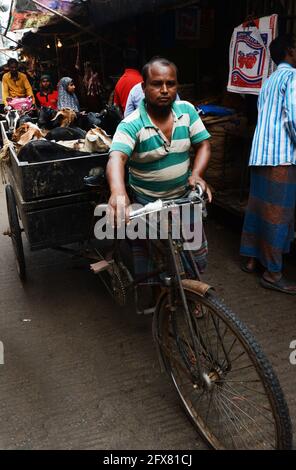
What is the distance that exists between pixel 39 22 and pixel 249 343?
9.95 m

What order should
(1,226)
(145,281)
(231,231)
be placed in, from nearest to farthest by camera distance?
1. (145,281)
2. (231,231)
3. (1,226)

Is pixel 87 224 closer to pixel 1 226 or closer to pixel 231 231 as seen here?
pixel 231 231

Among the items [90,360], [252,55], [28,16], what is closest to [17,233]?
[90,360]

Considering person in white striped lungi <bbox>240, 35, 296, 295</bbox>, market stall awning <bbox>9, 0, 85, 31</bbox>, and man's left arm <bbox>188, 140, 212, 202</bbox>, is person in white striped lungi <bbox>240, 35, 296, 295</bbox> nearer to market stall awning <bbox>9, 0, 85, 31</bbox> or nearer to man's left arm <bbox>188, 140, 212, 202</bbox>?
man's left arm <bbox>188, 140, 212, 202</bbox>

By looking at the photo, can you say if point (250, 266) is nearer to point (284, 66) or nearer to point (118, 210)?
point (284, 66)

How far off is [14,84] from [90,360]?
8.76 metres

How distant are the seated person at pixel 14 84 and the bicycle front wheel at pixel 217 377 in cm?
902

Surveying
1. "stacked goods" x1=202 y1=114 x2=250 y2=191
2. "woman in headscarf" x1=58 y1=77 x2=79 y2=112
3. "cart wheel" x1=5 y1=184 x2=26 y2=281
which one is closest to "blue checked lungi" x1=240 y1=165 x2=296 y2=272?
"stacked goods" x1=202 y1=114 x2=250 y2=191

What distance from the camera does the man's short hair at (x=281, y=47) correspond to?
11.2ft

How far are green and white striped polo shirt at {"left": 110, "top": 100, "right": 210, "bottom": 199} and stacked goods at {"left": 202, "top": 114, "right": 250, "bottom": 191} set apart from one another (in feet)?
8.08

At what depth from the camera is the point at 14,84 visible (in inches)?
396

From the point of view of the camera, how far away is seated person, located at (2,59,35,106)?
998 cm

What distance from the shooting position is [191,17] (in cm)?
589
